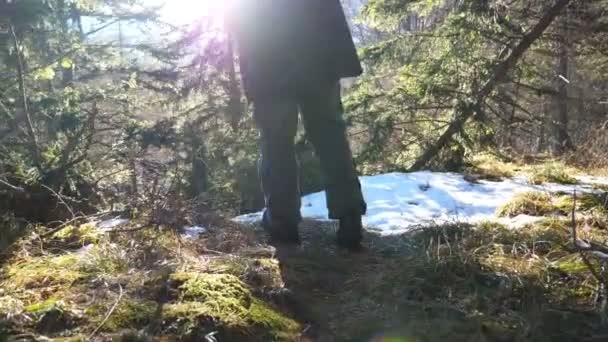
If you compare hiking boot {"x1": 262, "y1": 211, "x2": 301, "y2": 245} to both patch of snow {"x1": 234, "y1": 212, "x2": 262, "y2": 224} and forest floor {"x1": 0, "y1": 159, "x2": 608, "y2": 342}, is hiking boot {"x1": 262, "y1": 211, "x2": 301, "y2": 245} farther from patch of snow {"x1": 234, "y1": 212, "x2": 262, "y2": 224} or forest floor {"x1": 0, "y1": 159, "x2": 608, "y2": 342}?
patch of snow {"x1": 234, "y1": 212, "x2": 262, "y2": 224}

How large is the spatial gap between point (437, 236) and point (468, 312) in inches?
48.2

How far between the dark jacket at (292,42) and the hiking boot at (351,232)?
86 centimetres

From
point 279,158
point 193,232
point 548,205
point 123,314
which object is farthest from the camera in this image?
point 548,205

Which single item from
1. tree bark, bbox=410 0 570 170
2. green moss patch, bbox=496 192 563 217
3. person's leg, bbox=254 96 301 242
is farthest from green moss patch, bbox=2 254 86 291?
tree bark, bbox=410 0 570 170

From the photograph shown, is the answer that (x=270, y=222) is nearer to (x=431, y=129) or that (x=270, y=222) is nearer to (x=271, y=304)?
(x=271, y=304)

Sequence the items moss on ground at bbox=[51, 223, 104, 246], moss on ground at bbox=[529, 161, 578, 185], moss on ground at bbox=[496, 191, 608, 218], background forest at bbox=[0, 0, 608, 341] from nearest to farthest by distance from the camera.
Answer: moss on ground at bbox=[51, 223, 104, 246] < background forest at bbox=[0, 0, 608, 341] < moss on ground at bbox=[496, 191, 608, 218] < moss on ground at bbox=[529, 161, 578, 185]

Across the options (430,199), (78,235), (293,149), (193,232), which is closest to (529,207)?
(430,199)

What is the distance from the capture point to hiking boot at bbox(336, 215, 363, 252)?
3664 millimetres

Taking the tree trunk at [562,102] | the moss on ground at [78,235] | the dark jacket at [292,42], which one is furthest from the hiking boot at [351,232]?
the tree trunk at [562,102]

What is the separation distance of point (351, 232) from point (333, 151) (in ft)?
1.66

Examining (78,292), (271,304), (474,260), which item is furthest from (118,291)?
(474,260)

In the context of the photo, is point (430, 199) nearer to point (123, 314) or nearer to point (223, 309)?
point (223, 309)

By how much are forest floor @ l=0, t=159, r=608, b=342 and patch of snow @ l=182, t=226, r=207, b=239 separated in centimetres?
3

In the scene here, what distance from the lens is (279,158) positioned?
3.61 m
